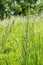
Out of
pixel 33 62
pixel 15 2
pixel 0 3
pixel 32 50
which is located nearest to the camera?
pixel 33 62

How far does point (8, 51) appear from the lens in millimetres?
3123

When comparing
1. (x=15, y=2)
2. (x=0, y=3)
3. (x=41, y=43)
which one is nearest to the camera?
(x=41, y=43)

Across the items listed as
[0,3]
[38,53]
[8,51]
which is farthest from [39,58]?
[0,3]

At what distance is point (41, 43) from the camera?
3105 millimetres

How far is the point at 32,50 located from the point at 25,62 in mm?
388

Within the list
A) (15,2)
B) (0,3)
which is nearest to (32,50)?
(0,3)

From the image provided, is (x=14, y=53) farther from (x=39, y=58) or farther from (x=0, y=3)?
(x=0, y=3)

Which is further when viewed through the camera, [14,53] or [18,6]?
[18,6]

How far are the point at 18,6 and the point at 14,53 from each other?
25.4 metres

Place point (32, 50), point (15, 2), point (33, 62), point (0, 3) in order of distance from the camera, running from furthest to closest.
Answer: point (15, 2)
point (0, 3)
point (32, 50)
point (33, 62)

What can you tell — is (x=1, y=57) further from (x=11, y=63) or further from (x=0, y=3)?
(x=0, y=3)

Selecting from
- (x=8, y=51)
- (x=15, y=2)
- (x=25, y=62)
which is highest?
(x=25, y=62)

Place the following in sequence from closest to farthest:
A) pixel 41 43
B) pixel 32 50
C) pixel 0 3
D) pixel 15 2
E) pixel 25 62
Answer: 1. pixel 25 62
2. pixel 32 50
3. pixel 41 43
4. pixel 0 3
5. pixel 15 2

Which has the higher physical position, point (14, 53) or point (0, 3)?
point (14, 53)
